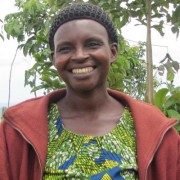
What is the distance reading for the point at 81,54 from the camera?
186cm

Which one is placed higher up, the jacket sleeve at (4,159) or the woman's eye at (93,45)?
the woman's eye at (93,45)

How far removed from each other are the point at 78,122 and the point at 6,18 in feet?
12.2

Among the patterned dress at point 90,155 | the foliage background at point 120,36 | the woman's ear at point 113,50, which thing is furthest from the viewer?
the foliage background at point 120,36

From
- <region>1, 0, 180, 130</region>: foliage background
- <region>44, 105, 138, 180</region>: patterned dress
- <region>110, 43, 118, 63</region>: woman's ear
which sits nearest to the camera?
<region>44, 105, 138, 180</region>: patterned dress

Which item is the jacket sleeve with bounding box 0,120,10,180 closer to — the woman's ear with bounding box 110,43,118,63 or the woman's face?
the woman's face

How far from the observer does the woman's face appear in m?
1.87

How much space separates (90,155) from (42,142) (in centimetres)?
18

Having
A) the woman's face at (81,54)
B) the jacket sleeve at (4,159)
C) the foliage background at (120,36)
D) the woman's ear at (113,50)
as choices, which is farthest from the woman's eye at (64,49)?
the foliage background at (120,36)

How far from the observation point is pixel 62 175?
1.80 metres

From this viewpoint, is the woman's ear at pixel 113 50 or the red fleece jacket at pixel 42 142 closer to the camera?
the red fleece jacket at pixel 42 142

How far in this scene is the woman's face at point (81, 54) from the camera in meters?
1.87

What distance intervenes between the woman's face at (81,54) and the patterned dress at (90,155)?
7.3 inches

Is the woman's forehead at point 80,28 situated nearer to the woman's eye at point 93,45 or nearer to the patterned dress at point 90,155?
the woman's eye at point 93,45

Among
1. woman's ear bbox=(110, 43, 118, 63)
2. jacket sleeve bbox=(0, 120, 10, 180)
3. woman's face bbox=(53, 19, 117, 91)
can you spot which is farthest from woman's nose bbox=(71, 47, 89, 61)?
jacket sleeve bbox=(0, 120, 10, 180)
